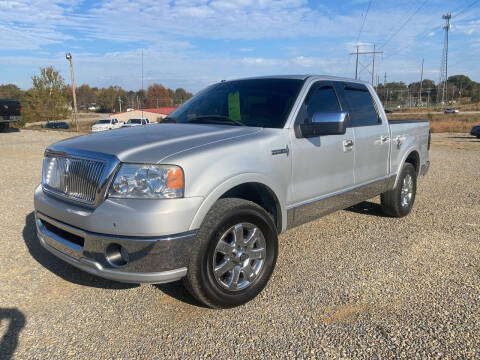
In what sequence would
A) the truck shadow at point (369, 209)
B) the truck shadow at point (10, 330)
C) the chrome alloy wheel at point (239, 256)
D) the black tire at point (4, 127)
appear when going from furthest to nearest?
the black tire at point (4, 127)
the truck shadow at point (369, 209)
the chrome alloy wheel at point (239, 256)
the truck shadow at point (10, 330)

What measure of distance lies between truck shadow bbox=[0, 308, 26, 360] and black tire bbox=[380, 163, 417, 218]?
4418 mm

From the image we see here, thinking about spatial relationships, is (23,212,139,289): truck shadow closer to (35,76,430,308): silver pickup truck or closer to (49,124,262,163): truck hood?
(35,76,430,308): silver pickup truck

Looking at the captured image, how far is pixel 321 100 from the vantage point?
13.2 ft

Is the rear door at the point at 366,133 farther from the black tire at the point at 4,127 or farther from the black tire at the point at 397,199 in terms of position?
the black tire at the point at 4,127

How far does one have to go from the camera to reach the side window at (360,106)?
4.46 m

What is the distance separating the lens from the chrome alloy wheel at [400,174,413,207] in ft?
17.8

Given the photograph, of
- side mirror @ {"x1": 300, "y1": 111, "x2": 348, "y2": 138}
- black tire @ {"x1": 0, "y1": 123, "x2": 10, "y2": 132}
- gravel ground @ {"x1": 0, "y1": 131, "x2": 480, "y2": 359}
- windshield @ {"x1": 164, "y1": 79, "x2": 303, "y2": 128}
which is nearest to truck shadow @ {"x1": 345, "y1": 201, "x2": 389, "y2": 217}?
gravel ground @ {"x1": 0, "y1": 131, "x2": 480, "y2": 359}

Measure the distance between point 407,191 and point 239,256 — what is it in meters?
3.53

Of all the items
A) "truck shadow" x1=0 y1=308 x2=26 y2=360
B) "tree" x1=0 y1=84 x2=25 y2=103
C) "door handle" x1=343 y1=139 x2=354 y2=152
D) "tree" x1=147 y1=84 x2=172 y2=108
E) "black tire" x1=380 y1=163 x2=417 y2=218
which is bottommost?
"truck shadow" x1=0 y1=308 x2=26 y2=360

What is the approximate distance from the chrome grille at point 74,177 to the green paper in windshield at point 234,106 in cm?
153

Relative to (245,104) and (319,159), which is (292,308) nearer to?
(319,159)

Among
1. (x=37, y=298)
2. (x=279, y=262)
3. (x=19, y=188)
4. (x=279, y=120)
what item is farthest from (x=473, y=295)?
(x=19, y=188)

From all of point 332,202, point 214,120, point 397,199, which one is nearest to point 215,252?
point 214,120

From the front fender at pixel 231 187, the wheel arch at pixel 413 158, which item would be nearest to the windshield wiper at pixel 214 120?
the front fender at pixel 231 187
